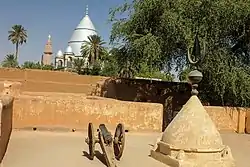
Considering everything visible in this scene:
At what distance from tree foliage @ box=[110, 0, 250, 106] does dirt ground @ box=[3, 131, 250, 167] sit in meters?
4.49

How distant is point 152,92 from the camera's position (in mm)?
25469

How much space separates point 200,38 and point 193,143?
9.81 meters

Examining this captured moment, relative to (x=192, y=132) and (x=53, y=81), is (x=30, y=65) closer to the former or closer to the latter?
(x=53, y=81)

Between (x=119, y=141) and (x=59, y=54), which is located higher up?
(x=59, y=54)

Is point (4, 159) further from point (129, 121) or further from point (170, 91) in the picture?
point (170, 91)

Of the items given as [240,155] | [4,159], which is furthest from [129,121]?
[4,159]

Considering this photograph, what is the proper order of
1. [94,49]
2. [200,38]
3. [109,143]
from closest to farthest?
1. [109,143]
2. [200,38]
3. [94,49]

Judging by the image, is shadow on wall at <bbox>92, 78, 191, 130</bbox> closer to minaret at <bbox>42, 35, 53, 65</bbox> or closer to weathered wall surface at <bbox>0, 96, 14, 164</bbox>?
weathered wall surface at <bbox>0, 96, 14, 164</bbox>

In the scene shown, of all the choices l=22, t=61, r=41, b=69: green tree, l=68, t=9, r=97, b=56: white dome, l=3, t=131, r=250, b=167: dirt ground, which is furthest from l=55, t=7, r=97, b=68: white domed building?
l=3, t=131, r=250, b=167: dirt ground

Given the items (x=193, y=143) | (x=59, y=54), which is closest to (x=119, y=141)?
(x=193, y=143)

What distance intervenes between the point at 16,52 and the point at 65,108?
4549 cm

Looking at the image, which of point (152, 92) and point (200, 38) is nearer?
point (200, 38)

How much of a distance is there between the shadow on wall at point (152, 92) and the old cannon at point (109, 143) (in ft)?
49.4

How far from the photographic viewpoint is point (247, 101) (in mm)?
20969
